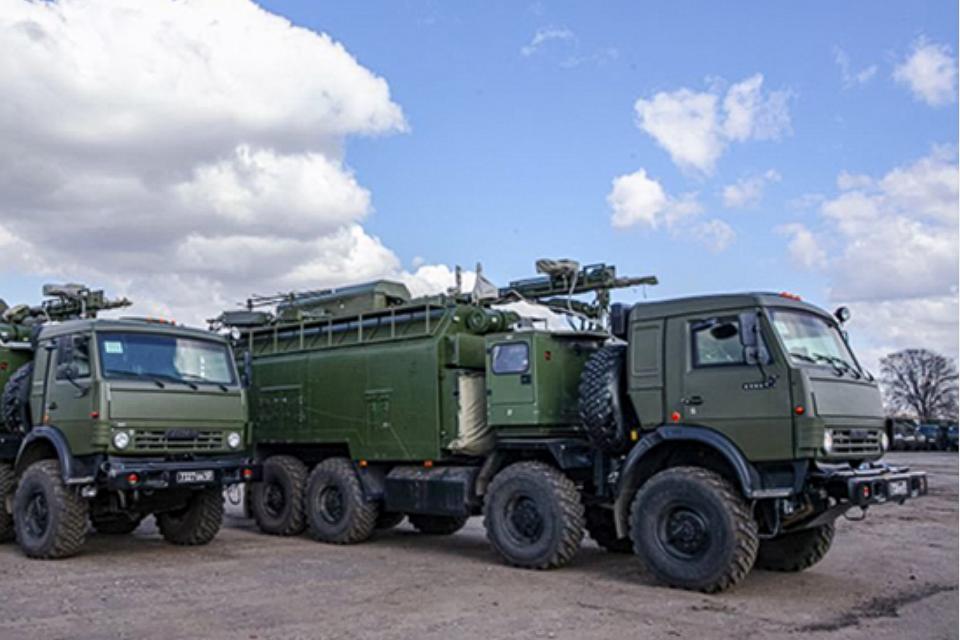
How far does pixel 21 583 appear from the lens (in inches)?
382

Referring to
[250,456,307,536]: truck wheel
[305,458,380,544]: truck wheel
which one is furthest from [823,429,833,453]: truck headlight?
[250,456,307,536]: truck wheel

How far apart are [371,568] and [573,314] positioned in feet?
13.5

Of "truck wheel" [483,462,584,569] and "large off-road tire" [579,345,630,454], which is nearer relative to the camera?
"large off-road tire" [579,345,630,454]

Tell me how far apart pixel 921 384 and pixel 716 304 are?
243ft

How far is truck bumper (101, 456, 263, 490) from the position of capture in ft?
35.4

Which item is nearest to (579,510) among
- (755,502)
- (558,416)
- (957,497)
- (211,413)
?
(558,416)

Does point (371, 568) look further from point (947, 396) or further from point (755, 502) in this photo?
point (947, 396)

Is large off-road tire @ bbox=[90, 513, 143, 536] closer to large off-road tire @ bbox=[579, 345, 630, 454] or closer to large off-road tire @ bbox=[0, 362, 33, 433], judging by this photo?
large off-road tire @ bbox=[0, 362, 33, 433]

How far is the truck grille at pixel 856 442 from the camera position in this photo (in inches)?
358

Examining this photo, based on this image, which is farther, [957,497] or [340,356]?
[957,497]

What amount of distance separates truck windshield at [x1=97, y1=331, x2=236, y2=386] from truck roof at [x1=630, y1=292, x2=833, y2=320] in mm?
5537

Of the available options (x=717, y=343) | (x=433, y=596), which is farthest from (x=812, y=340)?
(x=433, y=596)

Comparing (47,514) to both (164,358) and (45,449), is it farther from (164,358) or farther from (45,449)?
(164,358)

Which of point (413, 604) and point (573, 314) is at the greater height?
point (573, 314)
